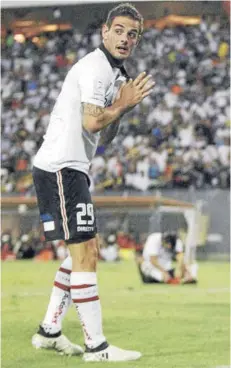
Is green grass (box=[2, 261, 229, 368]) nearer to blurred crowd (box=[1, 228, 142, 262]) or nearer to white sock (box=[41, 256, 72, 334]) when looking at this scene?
white sock (box=[41, 256, 72, 334])

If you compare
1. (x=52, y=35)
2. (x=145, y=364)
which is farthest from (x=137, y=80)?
(x=52, y=35)

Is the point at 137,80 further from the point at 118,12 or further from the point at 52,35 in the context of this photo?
the point at 52,35

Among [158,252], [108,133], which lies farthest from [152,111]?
[108,133]

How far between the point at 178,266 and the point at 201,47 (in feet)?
44.7

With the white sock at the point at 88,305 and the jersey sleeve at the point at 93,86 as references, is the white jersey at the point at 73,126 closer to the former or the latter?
the jersey sleeve at the point at 93,86

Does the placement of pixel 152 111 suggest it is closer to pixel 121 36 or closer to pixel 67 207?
pixel 121 36

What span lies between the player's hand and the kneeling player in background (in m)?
7.01

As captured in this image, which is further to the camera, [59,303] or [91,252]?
[59,303]

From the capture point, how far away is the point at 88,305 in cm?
547

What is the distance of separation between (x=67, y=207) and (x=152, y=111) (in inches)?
707

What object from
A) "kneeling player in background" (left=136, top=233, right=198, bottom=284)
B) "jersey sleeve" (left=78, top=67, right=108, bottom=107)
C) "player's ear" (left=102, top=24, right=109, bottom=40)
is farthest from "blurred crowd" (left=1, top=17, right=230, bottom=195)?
"jersey sleeve" (left=78, top=67, right=108, bottom=107)

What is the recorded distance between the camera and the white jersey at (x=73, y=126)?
18.0ft

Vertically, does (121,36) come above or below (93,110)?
above

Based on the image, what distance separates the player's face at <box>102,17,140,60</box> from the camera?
553 cm
